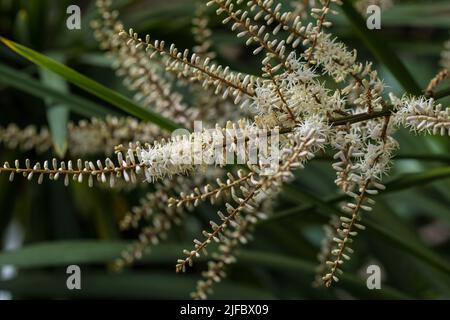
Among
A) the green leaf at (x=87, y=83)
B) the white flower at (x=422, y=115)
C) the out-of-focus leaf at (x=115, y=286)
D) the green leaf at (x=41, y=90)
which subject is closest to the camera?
the white flower at (x=422, y=115)

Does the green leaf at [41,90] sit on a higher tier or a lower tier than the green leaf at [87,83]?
higher

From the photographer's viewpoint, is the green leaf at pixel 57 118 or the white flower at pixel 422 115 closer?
the white flower at pixel 422 115

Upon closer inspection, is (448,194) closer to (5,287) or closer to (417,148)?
(417,148)

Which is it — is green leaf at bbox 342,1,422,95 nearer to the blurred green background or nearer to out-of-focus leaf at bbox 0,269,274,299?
the blurred green background

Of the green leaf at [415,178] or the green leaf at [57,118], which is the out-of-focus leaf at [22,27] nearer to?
the green leaf at [57,118]

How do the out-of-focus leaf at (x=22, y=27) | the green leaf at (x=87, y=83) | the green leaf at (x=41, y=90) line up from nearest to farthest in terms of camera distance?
1. the green leaf at (x=87, y=83)
2. the green leaf at (x=41, y=90)
3. the out-of-focus leaf at (x=22, y=27)

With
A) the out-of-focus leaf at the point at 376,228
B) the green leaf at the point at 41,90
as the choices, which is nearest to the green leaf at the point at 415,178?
the out-of-focus leaf at the point at 376,228

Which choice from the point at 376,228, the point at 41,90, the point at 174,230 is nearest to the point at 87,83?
the point at 41,90

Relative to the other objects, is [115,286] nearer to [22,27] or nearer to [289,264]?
[289,264]
